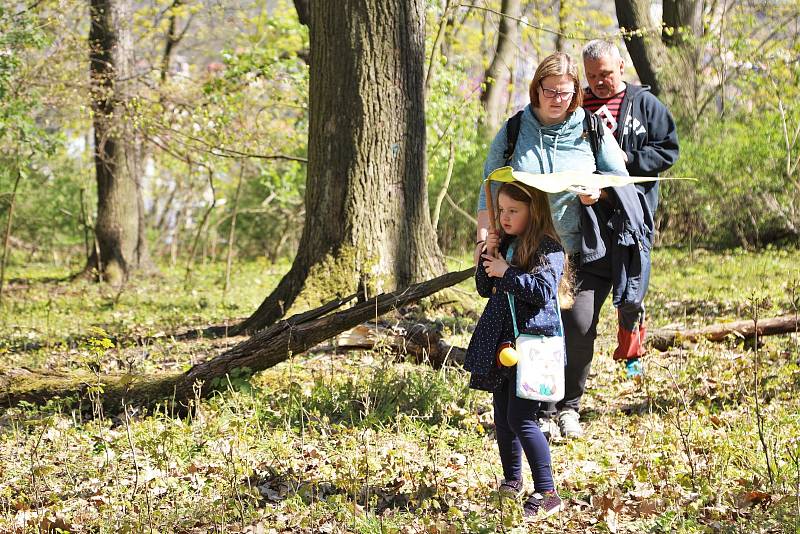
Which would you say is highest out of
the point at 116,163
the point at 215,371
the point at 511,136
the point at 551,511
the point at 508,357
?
the point at 116,163

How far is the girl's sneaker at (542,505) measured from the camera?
3273 millimetres

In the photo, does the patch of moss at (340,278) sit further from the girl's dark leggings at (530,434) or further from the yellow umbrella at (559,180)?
the girl's dark leggings at (530,434)

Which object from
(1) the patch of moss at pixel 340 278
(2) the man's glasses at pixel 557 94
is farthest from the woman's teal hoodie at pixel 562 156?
(1) the patch of moss at pixel 340 278

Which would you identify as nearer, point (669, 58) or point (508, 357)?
point (508, 357)

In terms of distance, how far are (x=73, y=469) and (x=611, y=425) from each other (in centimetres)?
278

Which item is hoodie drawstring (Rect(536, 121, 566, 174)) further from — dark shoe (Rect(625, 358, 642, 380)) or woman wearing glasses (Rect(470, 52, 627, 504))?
dark shoe (Rect(625, 358, 642, 380))

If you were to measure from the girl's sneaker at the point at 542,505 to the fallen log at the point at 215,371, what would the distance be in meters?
1.44

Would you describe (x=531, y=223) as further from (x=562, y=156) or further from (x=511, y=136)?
(x=511, y=136)

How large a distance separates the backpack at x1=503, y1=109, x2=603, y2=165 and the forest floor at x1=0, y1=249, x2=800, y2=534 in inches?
41.6

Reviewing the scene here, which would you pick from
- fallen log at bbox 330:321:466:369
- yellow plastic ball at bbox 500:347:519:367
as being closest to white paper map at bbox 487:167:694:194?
yellow plastic ball at bbox 500:347:519:367

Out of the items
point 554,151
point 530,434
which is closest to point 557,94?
point 554,151

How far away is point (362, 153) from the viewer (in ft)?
20.7

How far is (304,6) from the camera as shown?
865 cm

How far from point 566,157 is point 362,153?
8.71 feet
